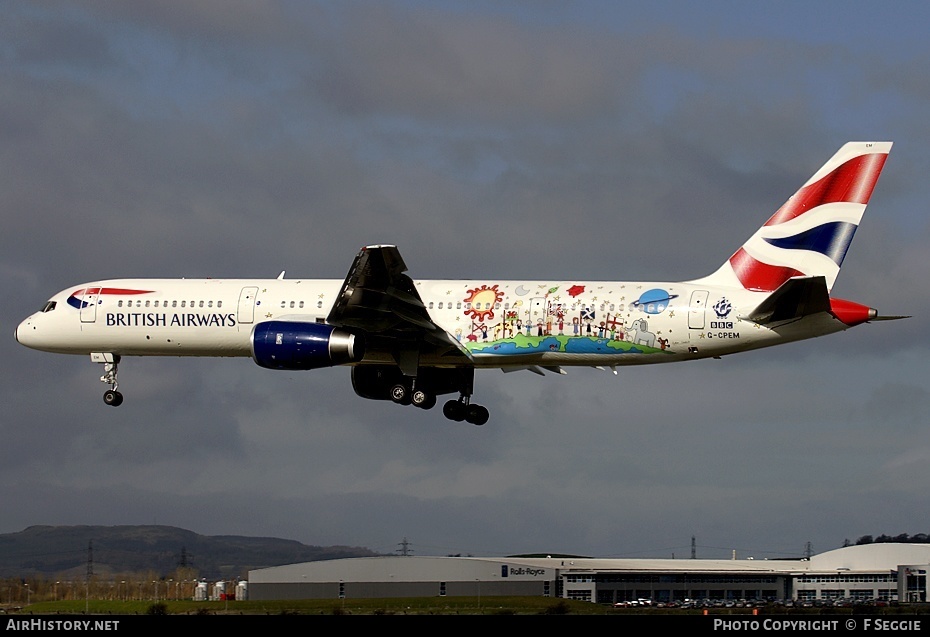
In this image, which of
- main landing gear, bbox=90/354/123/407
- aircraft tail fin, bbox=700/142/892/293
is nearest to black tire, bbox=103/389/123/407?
main landing gear, bbox=90/354/123/407

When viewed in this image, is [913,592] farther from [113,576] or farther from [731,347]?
[113,576]

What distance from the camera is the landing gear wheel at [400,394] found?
45.8m

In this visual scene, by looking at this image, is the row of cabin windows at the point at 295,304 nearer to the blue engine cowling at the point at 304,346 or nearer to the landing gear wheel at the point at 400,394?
the blue engine cowling at the point at 304,346

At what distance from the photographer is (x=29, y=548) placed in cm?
7431

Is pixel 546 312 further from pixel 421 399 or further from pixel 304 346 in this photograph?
pixel 304 346

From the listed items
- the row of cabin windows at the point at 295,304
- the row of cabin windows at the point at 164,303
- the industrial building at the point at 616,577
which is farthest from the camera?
the industrial building at the point at 616,577

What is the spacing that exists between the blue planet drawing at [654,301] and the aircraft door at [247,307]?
517 inches

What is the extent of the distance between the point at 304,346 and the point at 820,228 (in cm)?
1708

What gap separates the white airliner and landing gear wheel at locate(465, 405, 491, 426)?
2255 millimetres

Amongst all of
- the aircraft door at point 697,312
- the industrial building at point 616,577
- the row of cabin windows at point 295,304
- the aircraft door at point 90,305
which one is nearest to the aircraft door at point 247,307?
the row of cabin windows at point 295,304

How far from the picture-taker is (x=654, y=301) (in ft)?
140

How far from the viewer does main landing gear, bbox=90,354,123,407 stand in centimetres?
4856

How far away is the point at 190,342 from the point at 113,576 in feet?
28.4

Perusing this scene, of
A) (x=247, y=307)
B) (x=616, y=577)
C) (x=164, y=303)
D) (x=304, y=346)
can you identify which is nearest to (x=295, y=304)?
(x=247, y=307)
